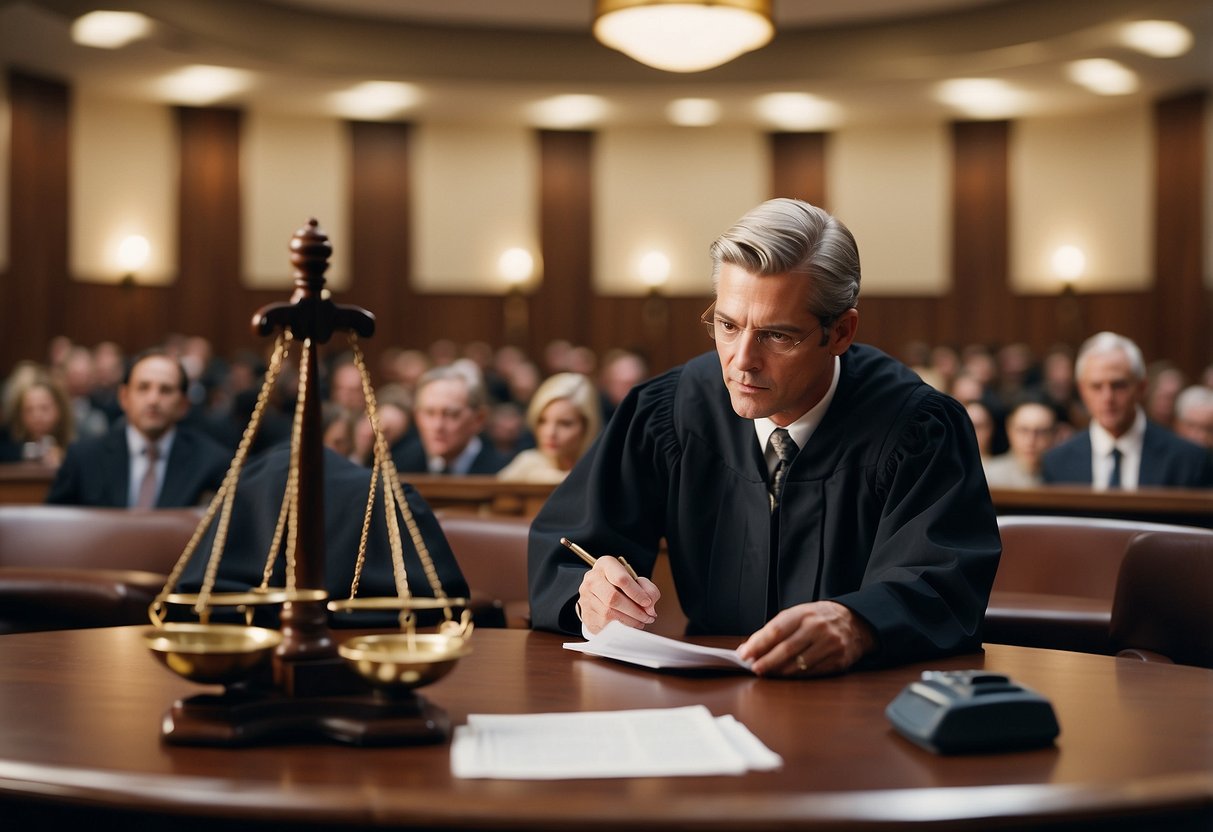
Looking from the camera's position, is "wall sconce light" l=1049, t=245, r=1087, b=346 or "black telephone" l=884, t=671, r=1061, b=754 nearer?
"black telephone" l=884, t=671, r=1061, b=754

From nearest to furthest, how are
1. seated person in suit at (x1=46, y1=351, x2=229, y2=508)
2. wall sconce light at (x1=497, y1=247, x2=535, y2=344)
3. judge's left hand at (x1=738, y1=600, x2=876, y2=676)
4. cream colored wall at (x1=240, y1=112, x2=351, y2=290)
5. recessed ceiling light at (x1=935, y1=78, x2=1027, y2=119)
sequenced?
1. judge's left hand at (x1=738, y1=600, x2=876, y2=676)
2. seated person in suit at (x1=46, y1=351, x2=229, y2=508)
3. recessed ceiling light at (x1=935, y1=78, x2=1027, y2=119)
4. cream colored wall at (x1=240, y1=112, x2=351, y2=290)
5. wall sconce light at (x1=497, y1=247, x2=535, y2=344)

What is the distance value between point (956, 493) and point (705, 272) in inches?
544

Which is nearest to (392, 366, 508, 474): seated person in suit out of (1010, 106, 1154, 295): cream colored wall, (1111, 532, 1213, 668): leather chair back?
(1111, 532, 1213, 668): leather chair back

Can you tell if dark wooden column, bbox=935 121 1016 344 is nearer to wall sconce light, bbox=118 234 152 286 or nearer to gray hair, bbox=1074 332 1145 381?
wall sconce light, bbox=118 234 152 286

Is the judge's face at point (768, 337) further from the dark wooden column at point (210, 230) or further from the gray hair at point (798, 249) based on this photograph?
the dark wooden column at point (210, 230)

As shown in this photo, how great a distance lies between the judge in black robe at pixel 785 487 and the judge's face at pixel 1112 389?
4237mm

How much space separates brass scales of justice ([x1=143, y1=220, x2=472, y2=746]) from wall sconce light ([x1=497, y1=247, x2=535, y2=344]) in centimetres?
1441

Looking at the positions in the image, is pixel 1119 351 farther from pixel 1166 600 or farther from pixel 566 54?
pixel 566 54

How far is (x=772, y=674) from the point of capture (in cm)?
203

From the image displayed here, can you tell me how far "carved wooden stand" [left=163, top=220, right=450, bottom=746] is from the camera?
5.10ft

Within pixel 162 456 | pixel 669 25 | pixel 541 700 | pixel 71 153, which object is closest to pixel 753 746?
pixel 541 700

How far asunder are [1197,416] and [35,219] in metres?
11.3

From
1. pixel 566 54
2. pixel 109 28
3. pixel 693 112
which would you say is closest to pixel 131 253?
pixel 109 28

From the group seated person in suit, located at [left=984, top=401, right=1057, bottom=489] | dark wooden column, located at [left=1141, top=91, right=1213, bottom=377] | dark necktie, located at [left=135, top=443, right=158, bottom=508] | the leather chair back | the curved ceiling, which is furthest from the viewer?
dark wooden column, located at [left=1141, top=91, right=1213, bottom=377]
